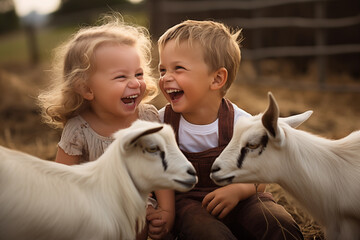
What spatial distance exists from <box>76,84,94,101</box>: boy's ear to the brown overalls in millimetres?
648

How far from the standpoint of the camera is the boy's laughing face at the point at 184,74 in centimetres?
329

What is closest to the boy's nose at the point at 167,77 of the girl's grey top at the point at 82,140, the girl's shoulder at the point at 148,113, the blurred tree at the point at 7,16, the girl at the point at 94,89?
the girl at the point at 94,89

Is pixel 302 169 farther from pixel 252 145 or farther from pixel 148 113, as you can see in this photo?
pixel 148 113

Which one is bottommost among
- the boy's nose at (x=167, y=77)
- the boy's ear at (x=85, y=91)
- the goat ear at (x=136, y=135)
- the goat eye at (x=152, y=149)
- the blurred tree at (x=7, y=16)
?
the blurred tree at (x=7, y=16)

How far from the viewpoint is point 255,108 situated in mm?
7652

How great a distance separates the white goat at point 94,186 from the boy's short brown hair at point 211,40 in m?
0.89

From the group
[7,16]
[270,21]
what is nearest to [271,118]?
[270,21]

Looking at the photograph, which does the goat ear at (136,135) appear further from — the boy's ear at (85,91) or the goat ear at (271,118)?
the boy's ear at (85,91)

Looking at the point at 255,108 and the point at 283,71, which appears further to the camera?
the point at 283,71

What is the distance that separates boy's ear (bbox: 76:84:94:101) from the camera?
3363 millimetres

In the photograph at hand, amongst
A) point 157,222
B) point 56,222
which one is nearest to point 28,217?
point 56,222

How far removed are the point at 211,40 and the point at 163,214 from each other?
1.37 m

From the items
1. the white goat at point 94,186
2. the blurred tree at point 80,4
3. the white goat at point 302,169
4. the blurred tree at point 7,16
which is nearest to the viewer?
the white goat at point 94,186

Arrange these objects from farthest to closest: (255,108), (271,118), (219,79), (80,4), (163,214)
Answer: (80,4) → (255,108) → (219,79) → (163,214) → (271,118)
